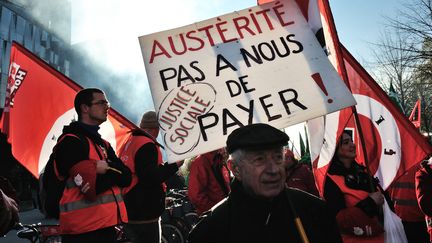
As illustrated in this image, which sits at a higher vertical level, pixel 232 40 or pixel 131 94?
pixel 131 94

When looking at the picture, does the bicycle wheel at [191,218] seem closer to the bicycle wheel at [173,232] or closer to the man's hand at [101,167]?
the bicycle wheel at [173,232]

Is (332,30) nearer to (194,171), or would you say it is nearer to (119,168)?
(119,168)

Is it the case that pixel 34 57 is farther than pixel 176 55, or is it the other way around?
pixel 34 57

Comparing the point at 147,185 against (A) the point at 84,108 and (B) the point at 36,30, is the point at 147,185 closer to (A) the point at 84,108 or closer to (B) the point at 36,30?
(A) the point at 84,108

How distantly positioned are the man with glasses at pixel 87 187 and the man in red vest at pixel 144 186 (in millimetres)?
711

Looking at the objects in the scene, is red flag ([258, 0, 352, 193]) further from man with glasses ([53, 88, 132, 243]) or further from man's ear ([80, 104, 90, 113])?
man's ear ([80, 104, 90, 113])

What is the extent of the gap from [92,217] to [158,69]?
1.18m

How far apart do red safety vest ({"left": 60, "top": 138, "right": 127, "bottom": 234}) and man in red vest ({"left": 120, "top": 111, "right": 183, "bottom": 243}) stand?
2.71 ft

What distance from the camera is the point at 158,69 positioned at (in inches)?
122

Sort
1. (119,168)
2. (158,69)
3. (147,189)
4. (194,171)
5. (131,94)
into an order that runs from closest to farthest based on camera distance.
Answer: (158,69) < (119,168) < (147,189) < (194,171) < (131,94)

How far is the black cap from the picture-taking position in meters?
1.92

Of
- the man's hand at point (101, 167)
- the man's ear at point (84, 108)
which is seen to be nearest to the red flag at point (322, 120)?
the man's hand at point (101, 167)

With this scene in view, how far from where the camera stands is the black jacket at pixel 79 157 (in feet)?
10.4

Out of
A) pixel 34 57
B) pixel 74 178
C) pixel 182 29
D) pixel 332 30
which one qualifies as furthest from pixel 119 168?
pixel 34 57
